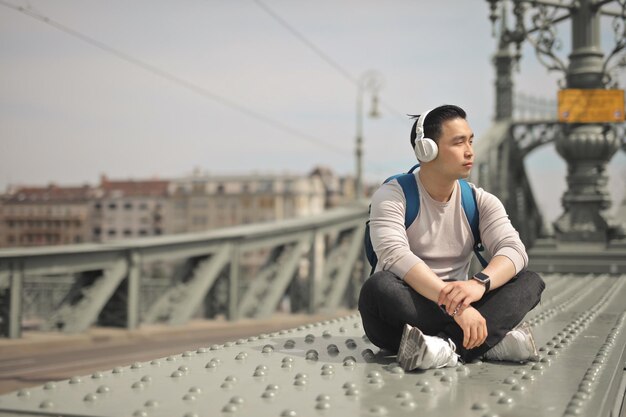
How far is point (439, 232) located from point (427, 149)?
36 cm

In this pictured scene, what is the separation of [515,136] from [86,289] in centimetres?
936

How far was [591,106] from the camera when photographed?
8.76m

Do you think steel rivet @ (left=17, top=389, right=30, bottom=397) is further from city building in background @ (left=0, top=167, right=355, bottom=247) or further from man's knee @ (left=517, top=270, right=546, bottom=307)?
city building in background @ (left=0, top=167, right=355, bottom=247)

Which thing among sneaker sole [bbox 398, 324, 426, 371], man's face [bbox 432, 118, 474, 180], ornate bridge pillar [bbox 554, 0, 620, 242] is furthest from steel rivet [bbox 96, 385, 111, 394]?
ornate bridge pillar [bbox 554, 0, 620, 242]

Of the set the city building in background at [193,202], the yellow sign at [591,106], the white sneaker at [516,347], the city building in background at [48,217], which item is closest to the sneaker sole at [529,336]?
the white sneaker at [516,347]

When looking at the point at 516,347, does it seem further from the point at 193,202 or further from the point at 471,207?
the point at 193,202

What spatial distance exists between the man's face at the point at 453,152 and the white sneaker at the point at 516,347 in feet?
2.13

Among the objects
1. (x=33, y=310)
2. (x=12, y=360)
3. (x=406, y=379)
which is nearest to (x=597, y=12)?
(x=406, y=379)

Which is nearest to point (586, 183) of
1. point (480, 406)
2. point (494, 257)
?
point (494, 257)

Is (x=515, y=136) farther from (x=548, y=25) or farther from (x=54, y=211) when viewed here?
(x=54, y=211)

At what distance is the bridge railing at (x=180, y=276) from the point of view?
1233cm

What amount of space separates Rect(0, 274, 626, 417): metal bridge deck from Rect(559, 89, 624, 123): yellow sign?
5.44 meters

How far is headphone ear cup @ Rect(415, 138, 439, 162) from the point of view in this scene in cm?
316

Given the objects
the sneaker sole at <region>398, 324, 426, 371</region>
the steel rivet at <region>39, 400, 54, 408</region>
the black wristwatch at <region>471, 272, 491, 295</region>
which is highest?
the black wristwatch at <region>471, 272, 491, 295</region>
